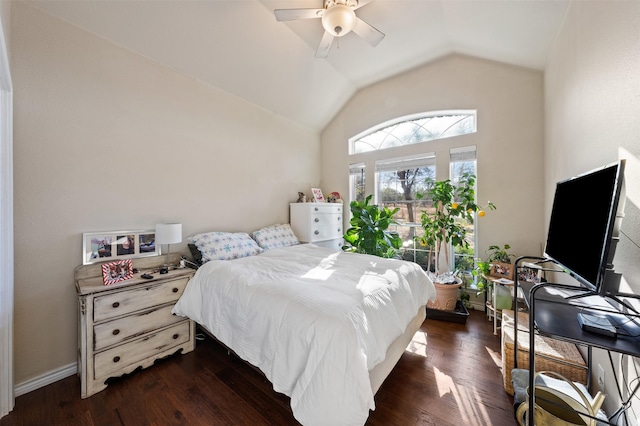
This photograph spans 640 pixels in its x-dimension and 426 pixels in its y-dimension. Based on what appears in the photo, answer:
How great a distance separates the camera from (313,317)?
49.7 inches

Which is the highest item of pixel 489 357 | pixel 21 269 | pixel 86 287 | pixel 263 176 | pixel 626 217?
pixel 263 176

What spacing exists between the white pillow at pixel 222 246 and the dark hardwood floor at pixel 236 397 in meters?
0.92

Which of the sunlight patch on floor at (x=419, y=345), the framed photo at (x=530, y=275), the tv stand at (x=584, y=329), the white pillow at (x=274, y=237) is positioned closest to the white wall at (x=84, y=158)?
the white pillow at (x=274, y=237)

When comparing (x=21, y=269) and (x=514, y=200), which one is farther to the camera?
(x=514, y=200)

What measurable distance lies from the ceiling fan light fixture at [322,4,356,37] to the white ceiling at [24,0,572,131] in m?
0.49

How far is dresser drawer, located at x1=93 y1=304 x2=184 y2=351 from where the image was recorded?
5.59 ft

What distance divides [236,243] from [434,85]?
337 cm

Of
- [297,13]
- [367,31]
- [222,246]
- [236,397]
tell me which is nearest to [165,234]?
[222,246]

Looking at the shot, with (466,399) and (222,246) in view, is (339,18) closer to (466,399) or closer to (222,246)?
(222,246)

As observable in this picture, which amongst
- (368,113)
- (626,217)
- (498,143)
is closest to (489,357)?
(626,217)

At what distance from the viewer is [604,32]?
1.30 metres

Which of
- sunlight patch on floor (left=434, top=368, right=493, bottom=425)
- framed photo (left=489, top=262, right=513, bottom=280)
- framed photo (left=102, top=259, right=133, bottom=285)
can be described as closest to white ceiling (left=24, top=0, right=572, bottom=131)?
framed photo (left=102, top=259, right=133, bottom=285)

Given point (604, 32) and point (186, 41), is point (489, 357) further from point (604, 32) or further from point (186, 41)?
point (186, 41)

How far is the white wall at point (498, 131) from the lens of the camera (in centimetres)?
269
